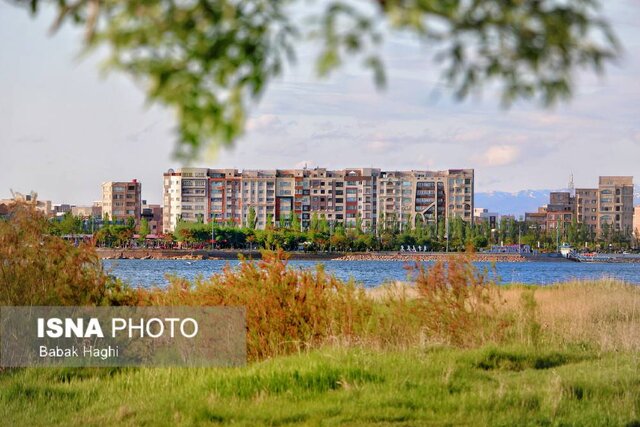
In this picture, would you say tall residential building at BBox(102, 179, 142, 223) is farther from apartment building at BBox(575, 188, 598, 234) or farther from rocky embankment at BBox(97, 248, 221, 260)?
apartment building at BBox(575, 188, 598, 234)

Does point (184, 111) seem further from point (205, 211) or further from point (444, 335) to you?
point (205, 211)

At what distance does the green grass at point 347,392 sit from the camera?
356 inches

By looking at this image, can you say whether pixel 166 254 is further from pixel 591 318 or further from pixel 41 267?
pixel 41 267

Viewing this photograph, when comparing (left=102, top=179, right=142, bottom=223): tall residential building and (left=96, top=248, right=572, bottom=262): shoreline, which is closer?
(left=96, top=248, right=572, bottom=262): shoreline

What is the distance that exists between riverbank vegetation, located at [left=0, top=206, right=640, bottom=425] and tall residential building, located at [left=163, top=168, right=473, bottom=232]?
526ft

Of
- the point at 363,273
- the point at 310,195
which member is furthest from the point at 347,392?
the point at 310,195

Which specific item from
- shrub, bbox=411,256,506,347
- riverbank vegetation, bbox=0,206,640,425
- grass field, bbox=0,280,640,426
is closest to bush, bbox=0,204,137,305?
riverbank vegetation, bbox=0,206,640,425

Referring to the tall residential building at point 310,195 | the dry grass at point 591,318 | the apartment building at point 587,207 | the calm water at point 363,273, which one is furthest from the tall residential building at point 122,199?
the dry grass at point 591,318

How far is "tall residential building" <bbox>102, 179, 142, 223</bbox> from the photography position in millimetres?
189000

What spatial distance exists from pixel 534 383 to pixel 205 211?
17088 centimetres

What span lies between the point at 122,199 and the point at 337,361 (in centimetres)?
18399

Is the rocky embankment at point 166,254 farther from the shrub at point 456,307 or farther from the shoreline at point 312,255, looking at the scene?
the shrub at point 456,307

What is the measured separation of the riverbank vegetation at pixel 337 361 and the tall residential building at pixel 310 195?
160401 millimetres

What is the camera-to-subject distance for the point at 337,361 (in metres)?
10.9
